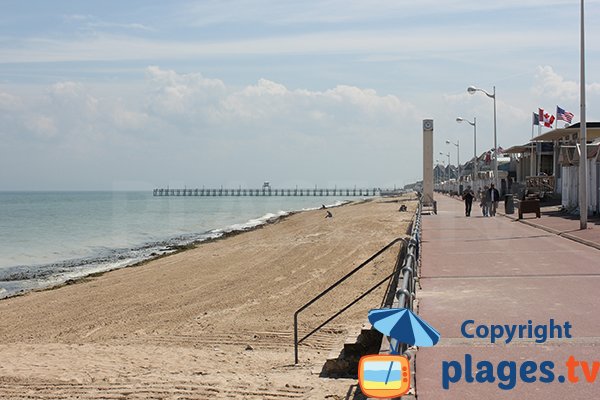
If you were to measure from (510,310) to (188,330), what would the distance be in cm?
630

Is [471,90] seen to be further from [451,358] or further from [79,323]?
[451,358]

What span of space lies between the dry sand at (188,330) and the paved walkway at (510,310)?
1.38m

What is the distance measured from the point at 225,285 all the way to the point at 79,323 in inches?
195

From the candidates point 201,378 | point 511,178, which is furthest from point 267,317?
point 511,178

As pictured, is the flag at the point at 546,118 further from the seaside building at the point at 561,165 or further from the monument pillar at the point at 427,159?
the monument pillar at the point at 427,159

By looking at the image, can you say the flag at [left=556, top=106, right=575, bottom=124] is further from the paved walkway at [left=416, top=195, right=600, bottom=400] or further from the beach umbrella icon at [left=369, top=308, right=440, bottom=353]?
the beach umbrella icon at [left=369, top=308, right=440, bottom=353]

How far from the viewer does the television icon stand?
5090mm

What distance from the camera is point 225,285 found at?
20250 mm

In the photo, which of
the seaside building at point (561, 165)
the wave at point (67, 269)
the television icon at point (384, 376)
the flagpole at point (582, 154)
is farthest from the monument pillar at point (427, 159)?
the television icon at point (384, 376)

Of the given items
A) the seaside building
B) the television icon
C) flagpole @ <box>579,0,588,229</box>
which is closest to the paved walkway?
the television icon

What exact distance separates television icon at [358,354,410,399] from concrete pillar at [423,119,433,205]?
120 feet

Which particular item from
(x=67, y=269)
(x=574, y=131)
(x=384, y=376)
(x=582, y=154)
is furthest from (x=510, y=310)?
(x=574, y=131)

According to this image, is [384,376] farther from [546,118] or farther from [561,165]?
[546,118]

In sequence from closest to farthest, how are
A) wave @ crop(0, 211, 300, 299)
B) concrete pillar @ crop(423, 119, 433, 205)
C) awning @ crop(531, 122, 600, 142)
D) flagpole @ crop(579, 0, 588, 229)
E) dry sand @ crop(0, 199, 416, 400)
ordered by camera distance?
dry sand @ crop(0, 199, 416, 400)
flagpole @ crop(579, 0, 588, 229)
wave @ crop(0, 211, 300, 299)
concrete pillar @ crop(423, 119, 433, 205)
awning @ crop(531, 122, 600, 142)
